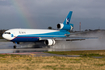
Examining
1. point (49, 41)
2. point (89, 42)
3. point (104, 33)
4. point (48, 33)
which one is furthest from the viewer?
point (104, 33)

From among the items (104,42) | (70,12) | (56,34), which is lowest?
(104,42)

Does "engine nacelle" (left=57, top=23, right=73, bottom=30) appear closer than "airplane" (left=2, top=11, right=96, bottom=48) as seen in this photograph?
No

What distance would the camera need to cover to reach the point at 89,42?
167ft

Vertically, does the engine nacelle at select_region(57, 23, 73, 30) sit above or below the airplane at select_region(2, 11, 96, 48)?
Answer: above

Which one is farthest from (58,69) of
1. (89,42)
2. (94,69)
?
(89,42)

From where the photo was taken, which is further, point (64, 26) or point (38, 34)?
point (64, 26)

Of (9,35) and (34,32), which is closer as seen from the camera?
(9,35)

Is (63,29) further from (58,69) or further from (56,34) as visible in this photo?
(58,69)

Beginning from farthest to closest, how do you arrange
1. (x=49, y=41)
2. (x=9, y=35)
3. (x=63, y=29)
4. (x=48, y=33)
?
(x=63, y=29) < (x=48, y=33) < (x=49, y=41) < (x=9, y=35)

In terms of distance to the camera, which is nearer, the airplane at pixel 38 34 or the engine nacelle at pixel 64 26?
the airplane at pixel 38 34

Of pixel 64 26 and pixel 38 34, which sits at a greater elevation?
pixel 64 26

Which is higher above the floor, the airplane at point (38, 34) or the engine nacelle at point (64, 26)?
the engine nacelle at point (64, 26)

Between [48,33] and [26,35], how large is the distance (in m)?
6.86

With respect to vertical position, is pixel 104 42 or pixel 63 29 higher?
pixel 63 29
